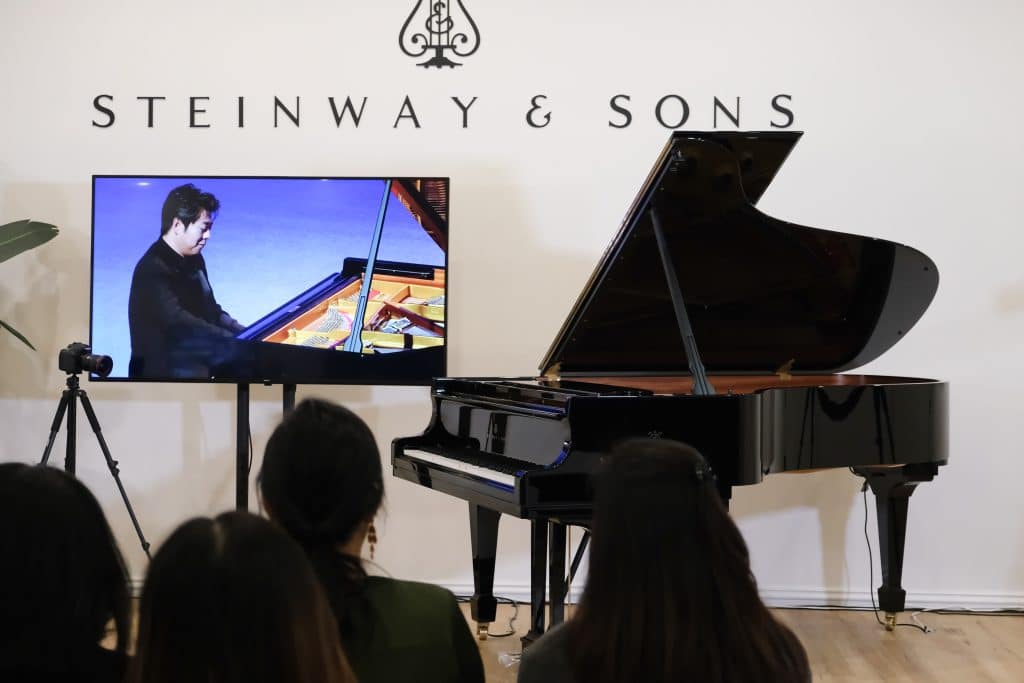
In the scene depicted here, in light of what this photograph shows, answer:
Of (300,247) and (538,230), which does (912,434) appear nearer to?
(538,230)

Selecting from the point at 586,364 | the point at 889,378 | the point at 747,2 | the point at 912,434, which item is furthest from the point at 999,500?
the point at 747,2

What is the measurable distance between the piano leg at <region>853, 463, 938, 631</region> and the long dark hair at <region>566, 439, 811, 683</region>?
2728 mm

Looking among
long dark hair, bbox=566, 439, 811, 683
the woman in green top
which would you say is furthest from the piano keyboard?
long dark hair, bbox=566, 439, 811, 683

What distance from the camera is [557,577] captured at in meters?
3.27

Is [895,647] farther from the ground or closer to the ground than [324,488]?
closer to the ground

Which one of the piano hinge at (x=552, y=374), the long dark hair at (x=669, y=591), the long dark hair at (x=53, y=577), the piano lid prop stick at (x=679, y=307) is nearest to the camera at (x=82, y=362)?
the piano hinge at (x=552, y=374)

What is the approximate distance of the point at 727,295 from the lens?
3.86m

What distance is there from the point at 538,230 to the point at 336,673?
3.66 m

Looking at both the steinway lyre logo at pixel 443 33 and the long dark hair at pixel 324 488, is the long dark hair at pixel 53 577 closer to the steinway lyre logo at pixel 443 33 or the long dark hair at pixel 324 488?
the long dark hair at pixel 324 488

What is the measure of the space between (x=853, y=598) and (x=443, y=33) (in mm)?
3212

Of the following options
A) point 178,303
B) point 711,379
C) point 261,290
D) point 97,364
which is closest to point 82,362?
point 97,364

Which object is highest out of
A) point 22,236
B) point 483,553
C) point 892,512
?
point 22,236

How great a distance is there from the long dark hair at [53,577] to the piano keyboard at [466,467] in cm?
173

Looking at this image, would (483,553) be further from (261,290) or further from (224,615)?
(224,615)
